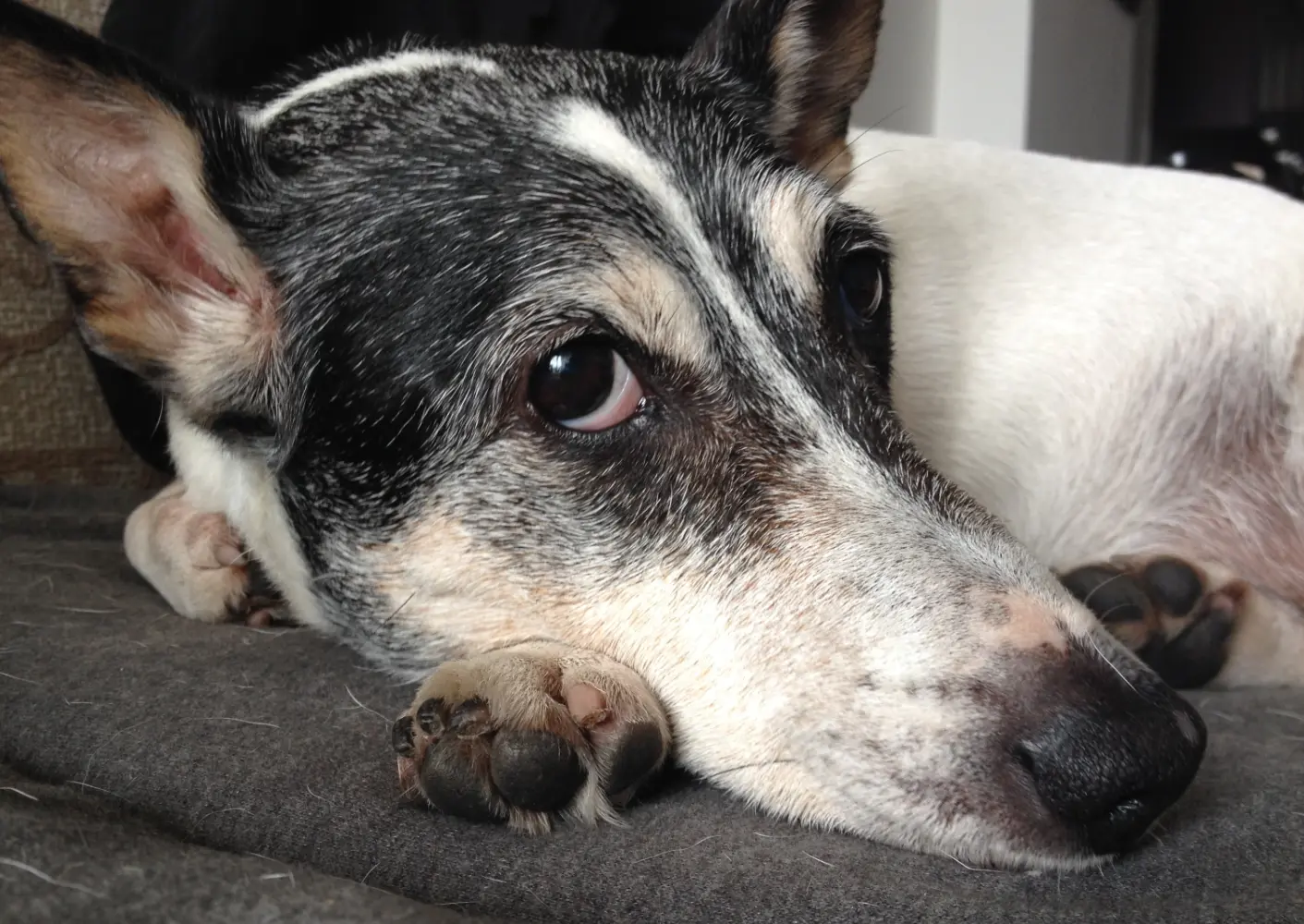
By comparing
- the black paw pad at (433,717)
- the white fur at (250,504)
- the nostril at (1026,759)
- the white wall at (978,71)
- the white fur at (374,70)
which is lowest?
the black paw pad at (433,717)

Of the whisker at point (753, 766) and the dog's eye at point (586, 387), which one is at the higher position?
the dog's eye at point (586, 387)

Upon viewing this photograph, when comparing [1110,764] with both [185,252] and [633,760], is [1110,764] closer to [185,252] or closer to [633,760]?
[633,760]

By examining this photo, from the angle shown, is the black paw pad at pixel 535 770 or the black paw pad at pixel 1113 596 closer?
the black paw pad at pixel 535 770

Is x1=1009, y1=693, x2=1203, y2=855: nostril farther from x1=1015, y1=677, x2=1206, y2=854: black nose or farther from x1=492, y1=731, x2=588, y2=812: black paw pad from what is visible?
x1=492, y1=731, x2=588, y2=812: black paw pad

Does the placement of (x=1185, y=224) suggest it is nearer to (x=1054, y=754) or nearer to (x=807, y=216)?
(x=807, y=216)

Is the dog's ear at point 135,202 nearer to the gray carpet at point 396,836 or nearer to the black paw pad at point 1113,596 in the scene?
the gray carpet at point 396,836

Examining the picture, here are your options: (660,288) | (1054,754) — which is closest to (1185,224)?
(660,288)

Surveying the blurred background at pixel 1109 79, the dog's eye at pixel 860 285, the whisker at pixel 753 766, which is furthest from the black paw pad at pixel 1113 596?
the blurred background at pixel 1109 79
